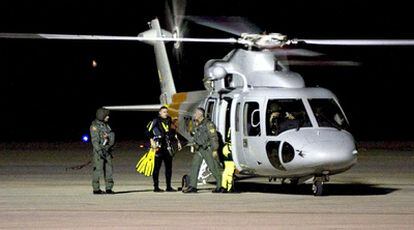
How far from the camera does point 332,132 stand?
2009 centimetres

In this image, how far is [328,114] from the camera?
20.5 metres

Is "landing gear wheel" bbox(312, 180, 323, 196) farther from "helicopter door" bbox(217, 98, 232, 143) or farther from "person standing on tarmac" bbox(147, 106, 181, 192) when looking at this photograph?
"person standing on tarmac" bbox(147, 106, 181, 192)

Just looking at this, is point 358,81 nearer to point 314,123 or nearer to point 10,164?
point 10,164

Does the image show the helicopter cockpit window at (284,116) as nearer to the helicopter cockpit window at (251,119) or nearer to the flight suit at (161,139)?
the helicopter cockpit window at (251,119)

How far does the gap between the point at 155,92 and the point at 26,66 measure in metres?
9.40

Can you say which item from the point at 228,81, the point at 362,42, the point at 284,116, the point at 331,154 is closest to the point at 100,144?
the point at 228,81

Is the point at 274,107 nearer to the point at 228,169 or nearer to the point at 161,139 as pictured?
the point at 228,169

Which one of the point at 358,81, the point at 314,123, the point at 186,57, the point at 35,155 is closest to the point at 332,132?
the point at 314,123

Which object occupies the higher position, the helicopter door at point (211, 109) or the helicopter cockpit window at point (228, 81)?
the helicopter cockpit window at point (228, 81)

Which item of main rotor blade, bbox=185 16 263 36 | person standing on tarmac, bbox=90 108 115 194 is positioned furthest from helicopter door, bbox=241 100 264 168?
person standing on tarmac, bbox=90 108 115 194

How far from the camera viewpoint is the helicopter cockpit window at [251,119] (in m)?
20.9

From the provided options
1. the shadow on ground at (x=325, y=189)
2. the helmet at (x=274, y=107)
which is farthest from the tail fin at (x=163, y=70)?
the helmet at (x=274, y=107)

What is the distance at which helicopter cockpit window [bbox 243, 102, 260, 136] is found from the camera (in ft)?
68.4

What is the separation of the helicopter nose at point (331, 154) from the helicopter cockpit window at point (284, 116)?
0.63m
